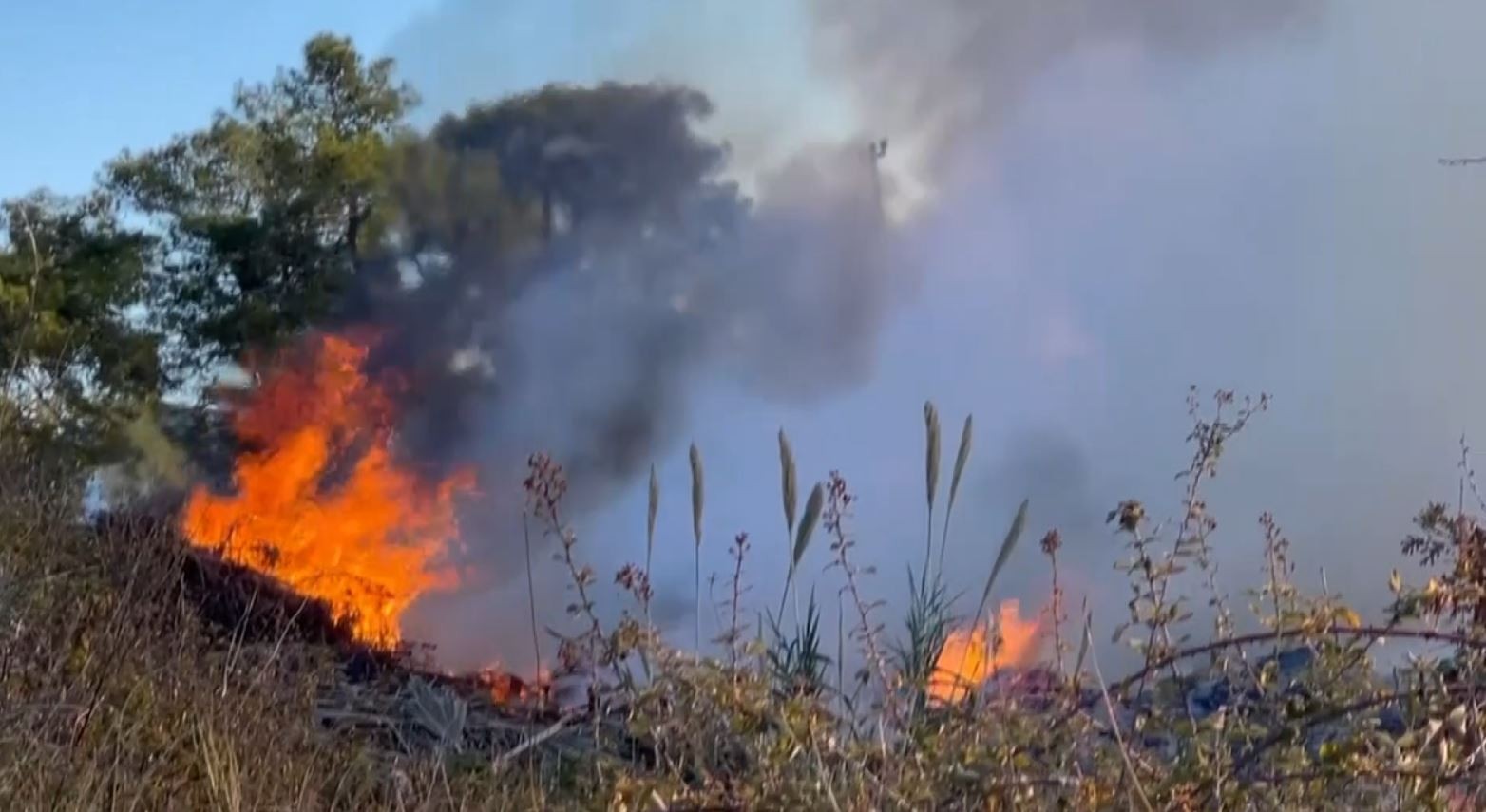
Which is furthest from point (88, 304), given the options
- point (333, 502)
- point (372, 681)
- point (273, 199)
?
point (372, 681)

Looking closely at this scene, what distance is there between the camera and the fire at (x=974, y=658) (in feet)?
7.98

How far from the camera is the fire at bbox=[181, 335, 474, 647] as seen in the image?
8594 mm

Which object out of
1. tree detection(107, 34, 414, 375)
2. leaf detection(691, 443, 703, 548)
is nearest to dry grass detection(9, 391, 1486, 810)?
leaf detection(691, 443, 703, 548)

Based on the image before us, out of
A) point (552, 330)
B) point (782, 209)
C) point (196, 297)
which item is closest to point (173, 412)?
point (196, 297)

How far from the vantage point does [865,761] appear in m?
2.12

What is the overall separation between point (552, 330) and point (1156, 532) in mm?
10346

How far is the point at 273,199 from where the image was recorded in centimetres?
1538

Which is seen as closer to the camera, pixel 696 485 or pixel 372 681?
pixel 696 485

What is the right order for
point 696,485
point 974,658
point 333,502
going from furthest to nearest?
point 333,502 → point 974,658 → point 696,485

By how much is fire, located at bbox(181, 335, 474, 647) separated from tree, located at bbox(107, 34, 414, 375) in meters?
1.31

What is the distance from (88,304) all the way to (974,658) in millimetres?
12186

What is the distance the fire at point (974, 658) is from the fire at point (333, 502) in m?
4.26

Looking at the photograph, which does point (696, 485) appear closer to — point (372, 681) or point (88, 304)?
point (372, 681)

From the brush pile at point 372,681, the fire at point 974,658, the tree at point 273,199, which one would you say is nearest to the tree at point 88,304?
the tree at point 273,199
